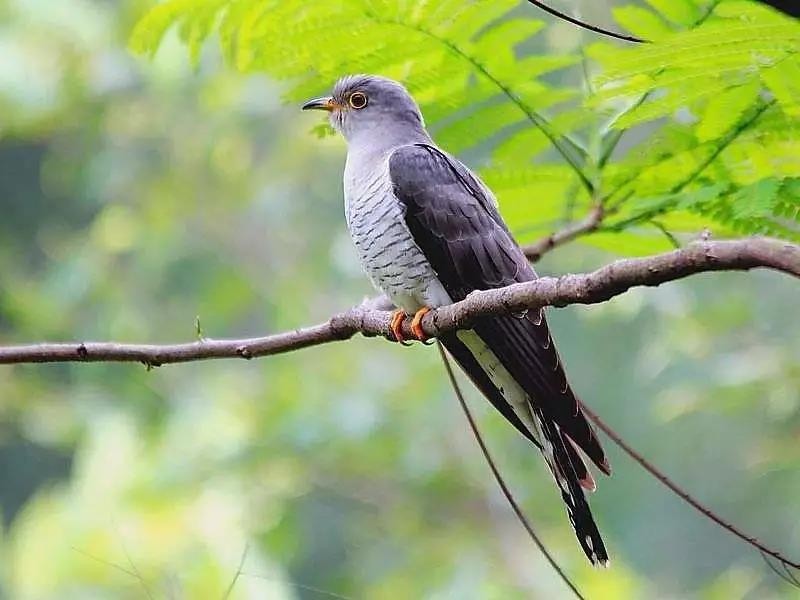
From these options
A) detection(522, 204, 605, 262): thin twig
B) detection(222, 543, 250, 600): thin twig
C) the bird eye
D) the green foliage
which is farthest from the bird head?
detection(222, 543, 250, 600): thin twig

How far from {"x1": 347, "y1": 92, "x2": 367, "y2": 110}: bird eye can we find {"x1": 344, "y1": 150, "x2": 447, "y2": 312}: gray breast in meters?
0.49

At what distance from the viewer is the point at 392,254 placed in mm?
2705

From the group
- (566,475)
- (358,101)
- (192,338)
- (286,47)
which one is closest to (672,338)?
(358,101)

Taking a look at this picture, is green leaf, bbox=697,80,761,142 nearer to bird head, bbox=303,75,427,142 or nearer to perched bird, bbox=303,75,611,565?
perched bird, bbox=303,75,611,565

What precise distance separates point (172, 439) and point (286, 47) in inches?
201

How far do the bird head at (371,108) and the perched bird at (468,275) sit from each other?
0.26m

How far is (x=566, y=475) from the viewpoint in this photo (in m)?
2.48

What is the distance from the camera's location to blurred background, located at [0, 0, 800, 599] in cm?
639

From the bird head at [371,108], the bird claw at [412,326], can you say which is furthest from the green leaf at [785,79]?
the bird head at [371,108]

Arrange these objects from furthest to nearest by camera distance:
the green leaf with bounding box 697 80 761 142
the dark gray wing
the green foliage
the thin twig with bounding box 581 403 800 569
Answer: the dark gray wing < the green foliage < the green leaf with bounding box 697 80 761 142 < the thin twig with bounding box 581 403 800 569

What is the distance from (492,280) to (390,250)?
10.6 inches

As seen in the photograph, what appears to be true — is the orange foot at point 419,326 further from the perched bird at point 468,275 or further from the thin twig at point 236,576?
the thin twig at point 236,576

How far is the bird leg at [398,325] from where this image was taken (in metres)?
2.51

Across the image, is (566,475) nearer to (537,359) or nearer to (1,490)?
(537,359)
